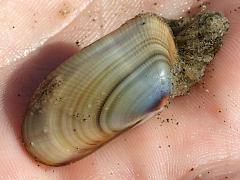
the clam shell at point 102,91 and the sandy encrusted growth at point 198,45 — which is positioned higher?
the clam shell at point 102,91

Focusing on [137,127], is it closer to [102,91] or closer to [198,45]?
[102,91]

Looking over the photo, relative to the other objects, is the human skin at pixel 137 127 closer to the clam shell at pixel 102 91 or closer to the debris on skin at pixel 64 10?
the debris on skin at pixel 64 10

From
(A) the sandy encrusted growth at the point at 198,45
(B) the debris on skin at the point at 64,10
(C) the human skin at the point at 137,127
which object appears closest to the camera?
(C) the human skin at the point at 137,127

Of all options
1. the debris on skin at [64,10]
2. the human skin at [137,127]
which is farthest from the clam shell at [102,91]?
the debris on skin at [64,10]

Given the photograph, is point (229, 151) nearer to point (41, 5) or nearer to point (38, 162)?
point (38, 162)

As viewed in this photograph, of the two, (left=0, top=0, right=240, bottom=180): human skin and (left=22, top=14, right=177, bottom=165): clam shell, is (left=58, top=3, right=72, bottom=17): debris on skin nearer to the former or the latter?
(left=0, top=0, right=240, bottom=180): human skin

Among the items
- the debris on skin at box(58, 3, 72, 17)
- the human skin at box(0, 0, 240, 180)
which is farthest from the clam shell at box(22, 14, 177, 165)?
the debris on skin at box(58, 3, 72, 17)

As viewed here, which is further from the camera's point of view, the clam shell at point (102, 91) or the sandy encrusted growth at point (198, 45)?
the sandy encrusted growth at point (198, 45)
